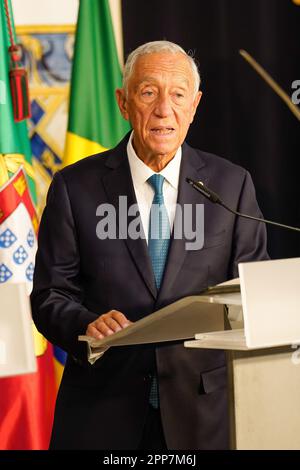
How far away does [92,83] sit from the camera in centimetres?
338

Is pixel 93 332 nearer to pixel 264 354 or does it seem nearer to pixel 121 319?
pixel 121 319

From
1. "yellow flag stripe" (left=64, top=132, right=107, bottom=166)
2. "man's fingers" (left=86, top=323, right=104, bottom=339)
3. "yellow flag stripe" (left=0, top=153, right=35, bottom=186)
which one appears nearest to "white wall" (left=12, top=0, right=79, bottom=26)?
"yellow flag stripe" (left=64, top=132, right=107, bottom=166)

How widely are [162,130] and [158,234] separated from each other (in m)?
0.29

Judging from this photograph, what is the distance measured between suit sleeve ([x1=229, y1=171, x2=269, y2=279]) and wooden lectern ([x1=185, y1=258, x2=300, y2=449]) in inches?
23.0

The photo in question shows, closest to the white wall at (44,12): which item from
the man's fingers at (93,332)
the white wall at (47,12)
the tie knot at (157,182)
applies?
the white wall at (47,12)

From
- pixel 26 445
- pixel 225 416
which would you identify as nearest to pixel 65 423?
pixel 225 416

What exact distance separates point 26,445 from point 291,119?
5.52 feet

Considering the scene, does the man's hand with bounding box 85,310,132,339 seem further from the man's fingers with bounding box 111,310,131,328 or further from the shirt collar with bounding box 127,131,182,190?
the shirt collar with bounding box 127,131,182,190

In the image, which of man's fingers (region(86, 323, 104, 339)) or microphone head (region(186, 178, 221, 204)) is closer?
microphone head (region(186, 178, 221, 204))

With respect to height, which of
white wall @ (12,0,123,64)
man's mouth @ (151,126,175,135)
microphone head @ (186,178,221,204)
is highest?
white wall @ (12,0,123,64)

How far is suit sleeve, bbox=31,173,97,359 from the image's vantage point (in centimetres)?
206

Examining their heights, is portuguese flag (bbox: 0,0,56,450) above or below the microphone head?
below

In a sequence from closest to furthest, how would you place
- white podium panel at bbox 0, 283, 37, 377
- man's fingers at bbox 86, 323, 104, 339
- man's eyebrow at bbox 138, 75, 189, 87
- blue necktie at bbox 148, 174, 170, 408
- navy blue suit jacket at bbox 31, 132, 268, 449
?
white podium panel at bbox 0, 283, 37, 377
man's fingers at bbox 86, 323, 104, 339
navy blue suit jacket at bbox 31, 132, 268, 449
blue necktie at bbox 148, 174, 170, 408
man's eyebrow at bbox 138, 75, 189, 87

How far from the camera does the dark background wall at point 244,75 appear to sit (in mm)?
3410
